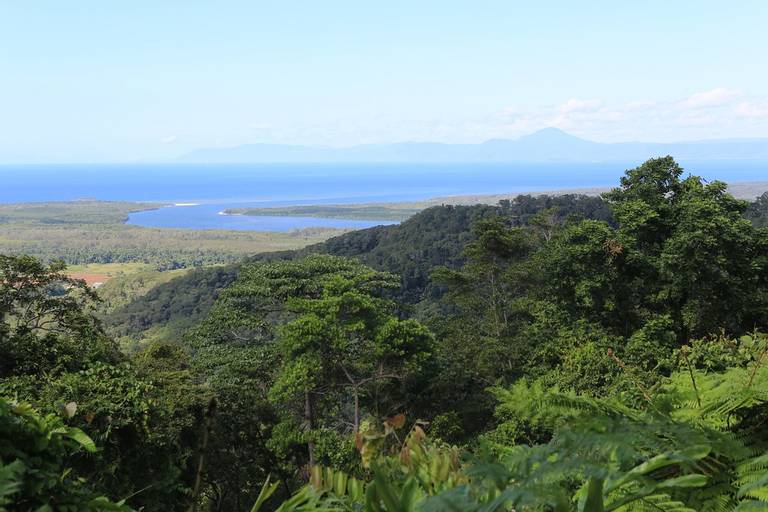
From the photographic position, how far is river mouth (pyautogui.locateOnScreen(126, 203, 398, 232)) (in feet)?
302

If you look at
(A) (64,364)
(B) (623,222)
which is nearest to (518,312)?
(B) (623,222)

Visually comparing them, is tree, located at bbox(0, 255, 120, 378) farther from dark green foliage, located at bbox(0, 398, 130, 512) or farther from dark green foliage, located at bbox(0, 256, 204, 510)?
dark green foliage, located at bbox(0, 398, 130, 512)

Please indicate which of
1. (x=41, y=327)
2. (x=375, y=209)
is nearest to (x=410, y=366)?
(x=41, y=327)

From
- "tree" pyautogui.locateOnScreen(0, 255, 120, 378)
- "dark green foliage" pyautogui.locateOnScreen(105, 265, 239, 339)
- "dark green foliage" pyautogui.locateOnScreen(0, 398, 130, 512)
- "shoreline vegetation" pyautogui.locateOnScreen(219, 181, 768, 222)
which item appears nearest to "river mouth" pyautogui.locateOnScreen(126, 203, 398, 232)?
"shoreline vegetation" pyautogui.locateOnScreen(219, 181, 768, 222)

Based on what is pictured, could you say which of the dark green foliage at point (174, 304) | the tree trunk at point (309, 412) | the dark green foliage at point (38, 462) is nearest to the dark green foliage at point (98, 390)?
the tree trunk at point (309, 412)

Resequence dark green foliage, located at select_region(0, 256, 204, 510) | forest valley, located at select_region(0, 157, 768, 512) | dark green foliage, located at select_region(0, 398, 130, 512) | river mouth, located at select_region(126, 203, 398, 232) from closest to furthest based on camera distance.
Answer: dark green foliage, located at select_region(0, 398, 130, 512) < forest valley, located at select_region(0, 157, 768, 512) < dark green foliage, located at select_region(0, 256, 204, 510) < river mouth, located at select_region(126, 203, 398, 232)

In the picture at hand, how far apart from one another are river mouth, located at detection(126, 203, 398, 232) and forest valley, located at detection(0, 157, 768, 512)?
7351cm

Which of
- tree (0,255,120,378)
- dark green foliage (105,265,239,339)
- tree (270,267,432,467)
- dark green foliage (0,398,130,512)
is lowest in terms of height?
dark green foliage (105,265,239,339)

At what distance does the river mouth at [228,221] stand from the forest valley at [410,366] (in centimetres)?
7351

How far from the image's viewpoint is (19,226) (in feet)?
279

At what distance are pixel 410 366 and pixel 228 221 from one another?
98.8 metres

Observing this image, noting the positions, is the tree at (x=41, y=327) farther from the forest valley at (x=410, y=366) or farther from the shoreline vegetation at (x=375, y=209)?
the shoreline vegetation at (x=375, y=209)

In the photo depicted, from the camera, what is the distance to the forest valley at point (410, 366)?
76.9 inches

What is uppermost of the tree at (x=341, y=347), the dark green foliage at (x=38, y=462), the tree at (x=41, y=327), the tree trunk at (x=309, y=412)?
the dark green foliage at (x=38, y=462)
